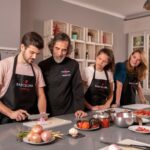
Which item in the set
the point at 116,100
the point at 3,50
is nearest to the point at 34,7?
the point at 3,50

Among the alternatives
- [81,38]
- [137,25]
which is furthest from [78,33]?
[137,25]

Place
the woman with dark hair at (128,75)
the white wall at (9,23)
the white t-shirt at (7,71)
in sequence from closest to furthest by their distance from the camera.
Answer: the white t-shirt at (7,71) → the woman with dark hair at (128,75) → the white wall at (9,23)

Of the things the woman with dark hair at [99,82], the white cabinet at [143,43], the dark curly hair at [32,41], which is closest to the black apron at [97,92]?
the woman with dark hair at [99,82]

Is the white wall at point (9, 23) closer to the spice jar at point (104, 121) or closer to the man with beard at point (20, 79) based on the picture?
the man with beard at point (20, 79)

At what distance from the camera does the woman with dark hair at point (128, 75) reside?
2.45 metres

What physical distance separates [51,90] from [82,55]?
2315mm

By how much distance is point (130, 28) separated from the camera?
4973mm

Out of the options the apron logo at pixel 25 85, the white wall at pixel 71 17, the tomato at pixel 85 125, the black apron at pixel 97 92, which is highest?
the white wall at pixel 71 17

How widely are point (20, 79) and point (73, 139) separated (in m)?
0.64

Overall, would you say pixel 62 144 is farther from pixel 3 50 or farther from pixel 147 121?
pixel 3 50

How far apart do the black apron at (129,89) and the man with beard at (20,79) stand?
1.18 meters

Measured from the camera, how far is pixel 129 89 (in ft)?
8.36

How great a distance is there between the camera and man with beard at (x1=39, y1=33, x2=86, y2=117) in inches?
72.9

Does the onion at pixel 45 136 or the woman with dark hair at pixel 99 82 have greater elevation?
the woman with dark hair at pixel 99 82
